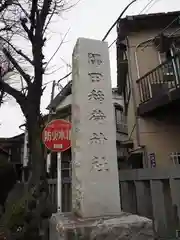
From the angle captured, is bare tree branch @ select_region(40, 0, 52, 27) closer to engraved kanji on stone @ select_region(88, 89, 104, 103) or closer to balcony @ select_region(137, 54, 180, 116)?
balcony @ select_region(137, 54, 180, 116)

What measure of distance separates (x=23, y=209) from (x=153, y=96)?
18.4ft

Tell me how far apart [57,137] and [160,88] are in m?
4.47

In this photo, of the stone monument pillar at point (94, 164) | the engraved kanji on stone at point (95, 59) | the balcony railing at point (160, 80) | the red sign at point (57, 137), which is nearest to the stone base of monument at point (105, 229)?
the stone monument pillar at point (94, 164)

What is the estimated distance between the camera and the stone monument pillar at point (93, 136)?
3.48m

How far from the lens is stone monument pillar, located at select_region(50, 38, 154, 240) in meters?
3.02

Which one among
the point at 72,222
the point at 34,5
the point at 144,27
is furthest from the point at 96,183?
the point at 144,27

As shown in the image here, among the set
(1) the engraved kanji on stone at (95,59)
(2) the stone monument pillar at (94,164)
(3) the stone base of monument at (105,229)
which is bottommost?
(3) the stone base of monument at (105,229)

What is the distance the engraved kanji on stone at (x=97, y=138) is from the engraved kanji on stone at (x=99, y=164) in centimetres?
24

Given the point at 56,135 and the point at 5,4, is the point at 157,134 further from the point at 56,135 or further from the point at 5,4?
the point at 5,4

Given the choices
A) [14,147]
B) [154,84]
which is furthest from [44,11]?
[14,147]

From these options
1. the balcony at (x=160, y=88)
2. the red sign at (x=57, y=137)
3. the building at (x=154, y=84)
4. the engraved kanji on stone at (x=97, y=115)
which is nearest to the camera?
A: the engraved kanji on stone at (x=97, y=115)

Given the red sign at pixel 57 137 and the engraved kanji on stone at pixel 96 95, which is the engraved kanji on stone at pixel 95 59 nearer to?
the engraved kanji on stone at pixel 96 95

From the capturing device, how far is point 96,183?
11.5 ft

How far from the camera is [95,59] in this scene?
13.4 ft
